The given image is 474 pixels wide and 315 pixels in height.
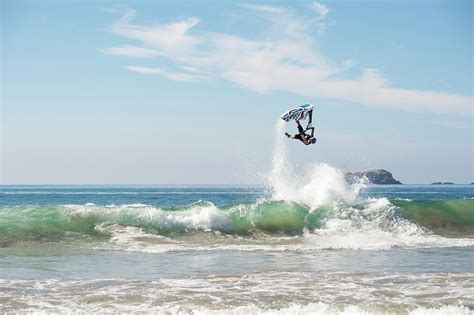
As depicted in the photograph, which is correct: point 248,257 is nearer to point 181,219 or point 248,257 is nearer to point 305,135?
point 305,135

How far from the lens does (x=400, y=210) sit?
1001 inches

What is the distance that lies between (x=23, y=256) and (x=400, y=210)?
55.9ft

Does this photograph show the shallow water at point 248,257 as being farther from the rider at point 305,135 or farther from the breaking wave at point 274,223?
the rider at point 305,135

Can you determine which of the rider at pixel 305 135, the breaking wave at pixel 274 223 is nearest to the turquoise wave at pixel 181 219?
the breaking wave at pixel 274 223

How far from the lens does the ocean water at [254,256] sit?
10195mm

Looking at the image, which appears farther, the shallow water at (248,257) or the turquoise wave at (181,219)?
the turquoise wave at (181,219)

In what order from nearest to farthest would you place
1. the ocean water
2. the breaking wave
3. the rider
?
the ocean water
the rider
the breaking wave

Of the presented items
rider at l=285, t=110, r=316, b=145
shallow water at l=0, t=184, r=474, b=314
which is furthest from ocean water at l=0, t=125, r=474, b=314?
rider at l=285, t=110, r=316, b=145

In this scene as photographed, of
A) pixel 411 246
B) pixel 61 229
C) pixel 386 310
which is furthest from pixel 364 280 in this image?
pixel 61 229

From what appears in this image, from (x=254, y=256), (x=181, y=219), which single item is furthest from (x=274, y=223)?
(x=254, y=256)

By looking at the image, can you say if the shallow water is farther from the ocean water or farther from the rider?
the rider

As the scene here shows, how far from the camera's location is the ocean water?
10.2 m

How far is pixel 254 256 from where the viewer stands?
1642 cm

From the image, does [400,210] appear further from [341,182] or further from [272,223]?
[272,223]
